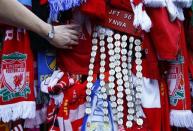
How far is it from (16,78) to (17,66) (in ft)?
0.14

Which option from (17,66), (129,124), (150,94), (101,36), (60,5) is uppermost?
(60,5)

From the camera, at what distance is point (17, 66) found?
1346mm

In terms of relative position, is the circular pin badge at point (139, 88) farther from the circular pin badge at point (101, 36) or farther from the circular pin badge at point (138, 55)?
the circular pin badge at point (101, 36)

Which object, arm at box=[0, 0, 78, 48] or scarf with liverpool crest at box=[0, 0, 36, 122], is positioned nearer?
arm at box=[0, 0, 78, 48]

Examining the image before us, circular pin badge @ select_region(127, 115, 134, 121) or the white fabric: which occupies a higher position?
the white fabric

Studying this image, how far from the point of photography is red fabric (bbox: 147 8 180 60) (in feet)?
4.25

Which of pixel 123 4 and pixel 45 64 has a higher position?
pixel 123 4

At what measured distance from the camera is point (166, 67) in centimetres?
142

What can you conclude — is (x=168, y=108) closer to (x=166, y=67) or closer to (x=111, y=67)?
(x=166, y=67)

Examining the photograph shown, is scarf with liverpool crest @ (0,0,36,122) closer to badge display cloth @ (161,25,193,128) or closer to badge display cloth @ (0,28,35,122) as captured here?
badge display cloth @ (0,28,35,122)

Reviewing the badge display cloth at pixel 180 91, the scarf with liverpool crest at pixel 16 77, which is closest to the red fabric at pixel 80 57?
the scarf with liverpool crest at pixel 16 77

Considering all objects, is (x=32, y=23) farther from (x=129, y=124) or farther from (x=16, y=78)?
(x=129, y=124)

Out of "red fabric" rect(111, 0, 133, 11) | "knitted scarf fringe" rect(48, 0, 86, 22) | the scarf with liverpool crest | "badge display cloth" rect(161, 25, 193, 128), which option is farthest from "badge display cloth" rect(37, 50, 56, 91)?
"badge display cloth" rect(161, 25, 193, 128)

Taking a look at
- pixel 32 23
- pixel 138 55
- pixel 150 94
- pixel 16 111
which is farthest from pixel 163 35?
pixel 16 111
